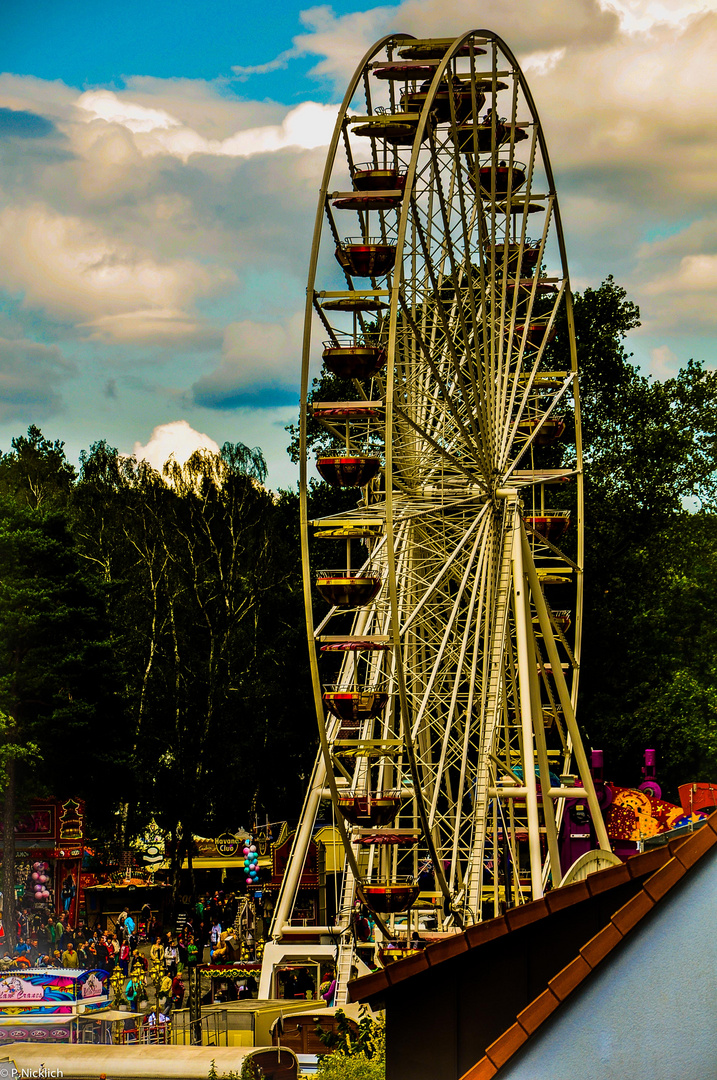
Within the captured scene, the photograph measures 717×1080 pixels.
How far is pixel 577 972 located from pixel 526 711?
15.3 m

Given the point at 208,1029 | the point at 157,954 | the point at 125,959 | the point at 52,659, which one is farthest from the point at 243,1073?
the point at 52,659

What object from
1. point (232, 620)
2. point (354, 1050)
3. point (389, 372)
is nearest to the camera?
point (354, 1050)

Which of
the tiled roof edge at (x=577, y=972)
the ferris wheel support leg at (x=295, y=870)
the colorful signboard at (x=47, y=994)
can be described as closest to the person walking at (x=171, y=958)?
the ferris wheel support leg at (x=295, y=870)

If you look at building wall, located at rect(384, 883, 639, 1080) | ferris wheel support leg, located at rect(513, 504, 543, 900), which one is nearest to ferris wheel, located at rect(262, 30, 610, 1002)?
ferris wheel support leg, located at rect(513, 504, 543, 900)

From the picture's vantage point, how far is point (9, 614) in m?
39.7

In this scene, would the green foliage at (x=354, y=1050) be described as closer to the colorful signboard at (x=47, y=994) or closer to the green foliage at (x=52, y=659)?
the colorful signboard at (x=47, y=994)

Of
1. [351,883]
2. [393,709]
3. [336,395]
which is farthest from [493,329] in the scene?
[336,395]

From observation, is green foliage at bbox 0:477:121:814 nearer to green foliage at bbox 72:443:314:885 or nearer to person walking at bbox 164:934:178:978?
green foliage at bbox 72:443:314:885

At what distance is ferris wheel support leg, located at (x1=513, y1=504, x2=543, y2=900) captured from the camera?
2214cm

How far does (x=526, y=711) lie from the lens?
22453 millimetres

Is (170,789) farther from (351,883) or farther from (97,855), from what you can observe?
(351,883)

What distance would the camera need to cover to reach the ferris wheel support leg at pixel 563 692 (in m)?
24.3

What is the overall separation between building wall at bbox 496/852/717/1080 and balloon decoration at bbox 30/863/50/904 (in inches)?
1263

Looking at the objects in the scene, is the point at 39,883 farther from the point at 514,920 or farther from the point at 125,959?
the point at 514,920
